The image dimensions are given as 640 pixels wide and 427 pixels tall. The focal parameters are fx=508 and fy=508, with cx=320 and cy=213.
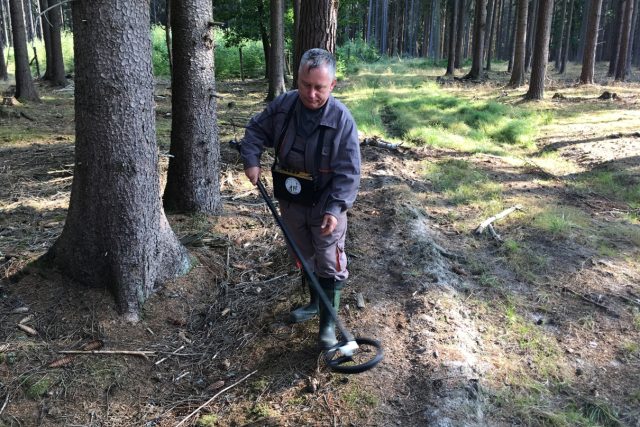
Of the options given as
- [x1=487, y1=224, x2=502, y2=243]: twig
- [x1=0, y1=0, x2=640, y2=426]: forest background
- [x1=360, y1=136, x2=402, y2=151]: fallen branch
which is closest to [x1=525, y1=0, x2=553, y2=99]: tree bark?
[x1=360, y1=136, x2=402, y2=151]: fallen branch

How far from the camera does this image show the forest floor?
3309 millimetres

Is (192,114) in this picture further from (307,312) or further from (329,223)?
(329,223)

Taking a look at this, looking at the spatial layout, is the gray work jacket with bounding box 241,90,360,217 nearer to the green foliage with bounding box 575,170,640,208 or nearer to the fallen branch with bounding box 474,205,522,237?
the fallen branch with bounding box 474,205,522,237

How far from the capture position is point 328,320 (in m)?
3.61

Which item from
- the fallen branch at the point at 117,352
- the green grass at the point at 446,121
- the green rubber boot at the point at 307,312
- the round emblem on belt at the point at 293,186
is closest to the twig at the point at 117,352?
the fallen branch at the point at 117,352

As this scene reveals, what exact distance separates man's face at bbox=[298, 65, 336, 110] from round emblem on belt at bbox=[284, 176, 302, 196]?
52 centimetres

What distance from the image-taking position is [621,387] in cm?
367

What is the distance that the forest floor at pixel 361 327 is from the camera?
10.9 ft

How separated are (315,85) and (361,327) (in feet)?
6.13

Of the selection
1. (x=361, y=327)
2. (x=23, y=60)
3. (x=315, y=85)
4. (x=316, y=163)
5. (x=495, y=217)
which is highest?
(x=23, y=60)

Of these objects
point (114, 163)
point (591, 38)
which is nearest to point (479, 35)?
point (591, 38)

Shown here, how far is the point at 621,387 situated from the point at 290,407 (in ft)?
7.90

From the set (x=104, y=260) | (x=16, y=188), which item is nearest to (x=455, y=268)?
(x=104, y=260)

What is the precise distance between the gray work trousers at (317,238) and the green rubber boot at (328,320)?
57mm
